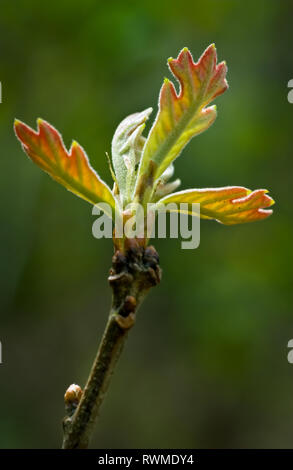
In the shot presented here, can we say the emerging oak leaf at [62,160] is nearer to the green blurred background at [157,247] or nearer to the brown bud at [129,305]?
the brown bud at [129,305]

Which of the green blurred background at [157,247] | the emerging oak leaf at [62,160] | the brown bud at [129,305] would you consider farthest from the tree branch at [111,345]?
the green blurred background at [157,247]

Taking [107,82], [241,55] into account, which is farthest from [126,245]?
[241,55]

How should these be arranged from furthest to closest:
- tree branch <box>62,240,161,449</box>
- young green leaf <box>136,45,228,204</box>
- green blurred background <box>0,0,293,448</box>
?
green blurred background <box>0,0,293,448</box>, young green leaf <box>136,45,228,204</box>, tree branch <box>62,240,161,449</box>

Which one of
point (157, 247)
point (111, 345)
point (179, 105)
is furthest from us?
point (157, 247)

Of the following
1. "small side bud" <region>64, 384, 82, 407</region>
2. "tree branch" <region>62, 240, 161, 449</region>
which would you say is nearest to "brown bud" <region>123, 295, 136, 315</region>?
"tree branch" <region>62, 240, 161, 449</region>

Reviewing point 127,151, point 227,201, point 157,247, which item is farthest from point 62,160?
point 157,247

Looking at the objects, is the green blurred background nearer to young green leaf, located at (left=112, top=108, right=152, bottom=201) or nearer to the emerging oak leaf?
young green leaf, located at (left=112, top=108, right=152, bottom=201)

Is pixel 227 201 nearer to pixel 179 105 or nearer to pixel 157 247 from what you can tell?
pixel 179 105

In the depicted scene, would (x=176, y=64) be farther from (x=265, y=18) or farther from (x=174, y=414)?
(x=174, y=414)
